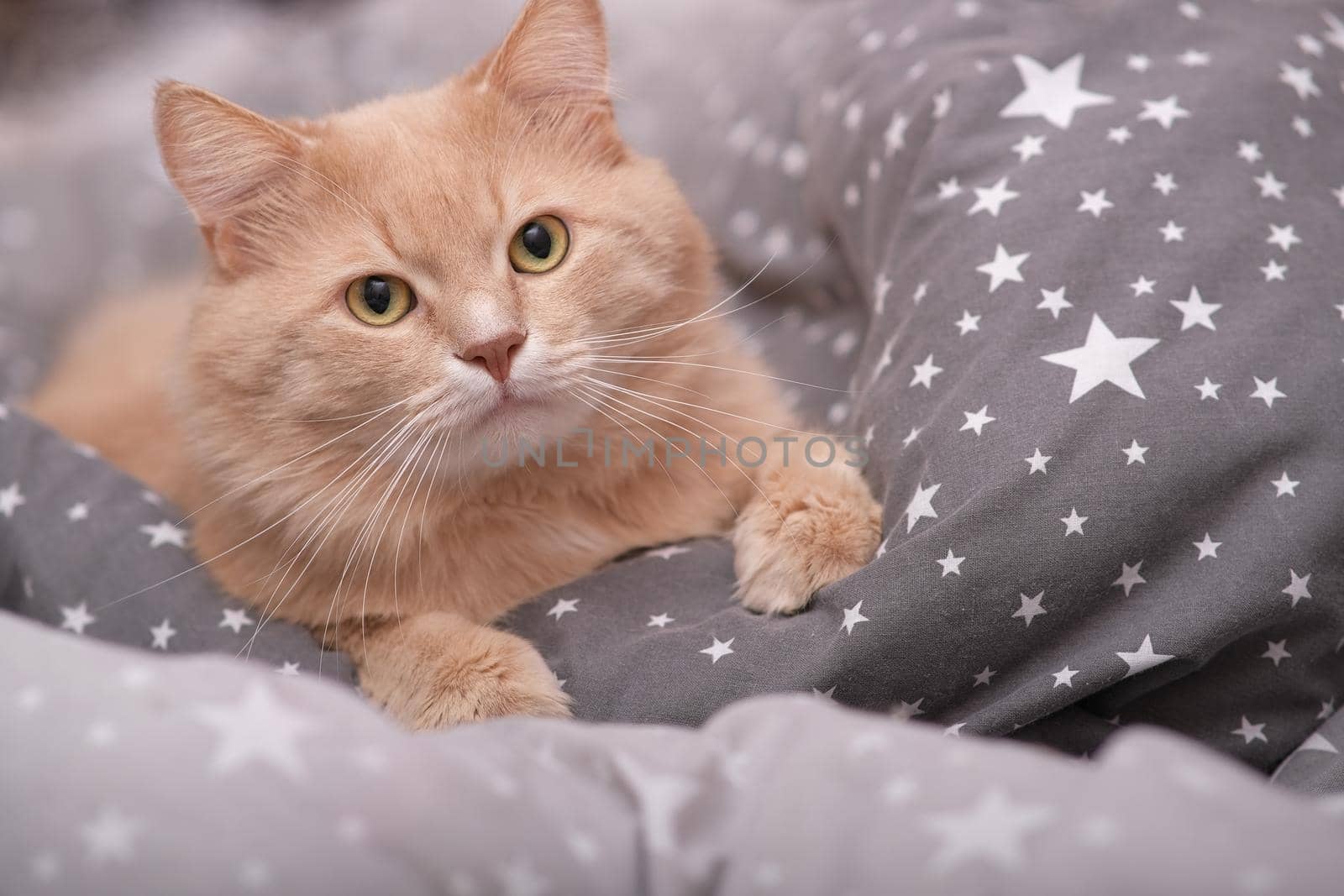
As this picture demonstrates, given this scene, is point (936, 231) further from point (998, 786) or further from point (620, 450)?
point (998, 786)

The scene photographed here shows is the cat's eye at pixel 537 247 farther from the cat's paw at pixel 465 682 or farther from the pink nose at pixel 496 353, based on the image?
the cat's paw at pixel 465 682

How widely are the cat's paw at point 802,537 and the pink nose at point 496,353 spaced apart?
1.40ft

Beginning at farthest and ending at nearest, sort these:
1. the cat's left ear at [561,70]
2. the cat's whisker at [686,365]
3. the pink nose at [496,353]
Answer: the cat's left ear at [561,70] → the cat's whisker at [686,365] → the pink nose at [496,353]

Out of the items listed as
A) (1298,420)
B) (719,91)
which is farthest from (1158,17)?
(719,91)

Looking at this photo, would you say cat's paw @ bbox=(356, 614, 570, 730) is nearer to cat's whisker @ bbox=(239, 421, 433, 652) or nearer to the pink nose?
cat's whisker @ bbox=(239, 421, 433, 652)

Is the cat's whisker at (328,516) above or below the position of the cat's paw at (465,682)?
above

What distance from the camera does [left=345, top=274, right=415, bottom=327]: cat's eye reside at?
1256 millimetres

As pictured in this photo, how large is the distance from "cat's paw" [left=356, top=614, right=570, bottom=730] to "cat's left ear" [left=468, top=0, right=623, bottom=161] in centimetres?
74

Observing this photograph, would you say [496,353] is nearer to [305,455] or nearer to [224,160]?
[305,455]

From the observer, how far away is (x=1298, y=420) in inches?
45.9

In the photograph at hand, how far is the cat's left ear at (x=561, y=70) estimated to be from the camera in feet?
4.51

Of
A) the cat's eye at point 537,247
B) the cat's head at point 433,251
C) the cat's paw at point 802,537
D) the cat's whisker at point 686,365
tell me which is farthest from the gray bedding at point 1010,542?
the cat's eye at point 537,247

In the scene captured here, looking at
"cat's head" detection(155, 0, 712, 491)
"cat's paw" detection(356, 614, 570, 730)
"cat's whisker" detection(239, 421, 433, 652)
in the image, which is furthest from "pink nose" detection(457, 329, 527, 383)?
"cat's paw" detection(356, 614, 570, 730)

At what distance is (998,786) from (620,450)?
0.78 metres
